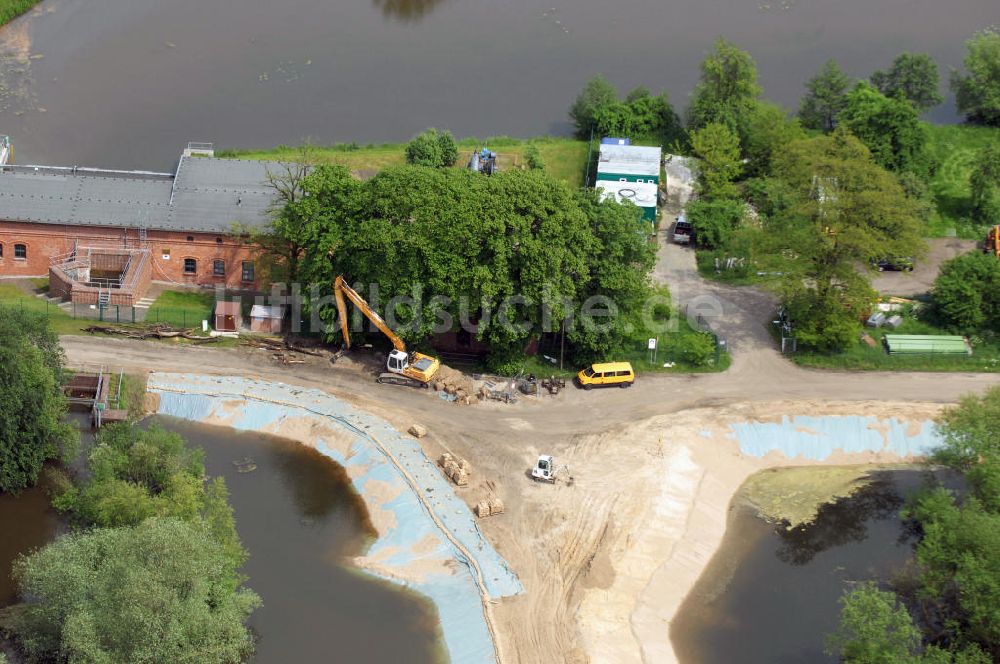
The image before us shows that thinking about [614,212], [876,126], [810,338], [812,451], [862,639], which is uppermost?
[876,126]

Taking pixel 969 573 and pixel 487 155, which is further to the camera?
pixel 487 155

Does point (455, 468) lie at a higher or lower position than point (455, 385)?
lower

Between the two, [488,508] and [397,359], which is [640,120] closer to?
[397,359]

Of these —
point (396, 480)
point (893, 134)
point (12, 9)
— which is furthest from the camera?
point (12, 9)

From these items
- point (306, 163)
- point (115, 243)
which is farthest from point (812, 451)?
point (115, 243)

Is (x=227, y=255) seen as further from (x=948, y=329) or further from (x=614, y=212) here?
(x=948, y=329)

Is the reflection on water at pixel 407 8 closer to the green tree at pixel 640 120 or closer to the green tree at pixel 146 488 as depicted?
the green tree at pixel 640 120

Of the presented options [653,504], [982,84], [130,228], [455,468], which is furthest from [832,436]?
[130,228]
